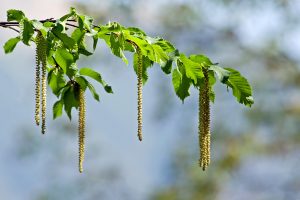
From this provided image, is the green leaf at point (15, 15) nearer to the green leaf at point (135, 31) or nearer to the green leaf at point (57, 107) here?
the green leaf at point (135, 31)

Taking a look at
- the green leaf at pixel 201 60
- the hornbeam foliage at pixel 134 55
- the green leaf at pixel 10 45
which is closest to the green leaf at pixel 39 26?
the hornbeam foliage at pixel 134 55

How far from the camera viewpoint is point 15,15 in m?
2.19

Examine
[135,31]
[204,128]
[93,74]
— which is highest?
[135,31]

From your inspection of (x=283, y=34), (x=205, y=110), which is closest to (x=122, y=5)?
(x=283, y=34)

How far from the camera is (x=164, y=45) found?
2326 mm

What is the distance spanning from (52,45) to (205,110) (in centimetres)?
56

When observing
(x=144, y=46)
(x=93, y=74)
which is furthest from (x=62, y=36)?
(x=93, y=74)

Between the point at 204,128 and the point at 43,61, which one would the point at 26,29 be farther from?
the point at 204,128

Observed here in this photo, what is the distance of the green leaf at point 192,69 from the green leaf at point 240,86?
0.31ft

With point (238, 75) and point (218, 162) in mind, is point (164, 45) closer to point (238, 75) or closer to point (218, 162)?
point (238, 75)

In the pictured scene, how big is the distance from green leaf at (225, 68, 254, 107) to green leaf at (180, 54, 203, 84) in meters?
0.10

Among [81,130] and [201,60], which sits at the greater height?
[201,60]

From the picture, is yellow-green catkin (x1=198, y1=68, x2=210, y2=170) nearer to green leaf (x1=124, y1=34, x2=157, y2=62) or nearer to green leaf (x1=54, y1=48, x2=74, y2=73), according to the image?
green leaf (x1=124, y1=34, x2=157, y2=62)

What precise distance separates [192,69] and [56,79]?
0.61m
